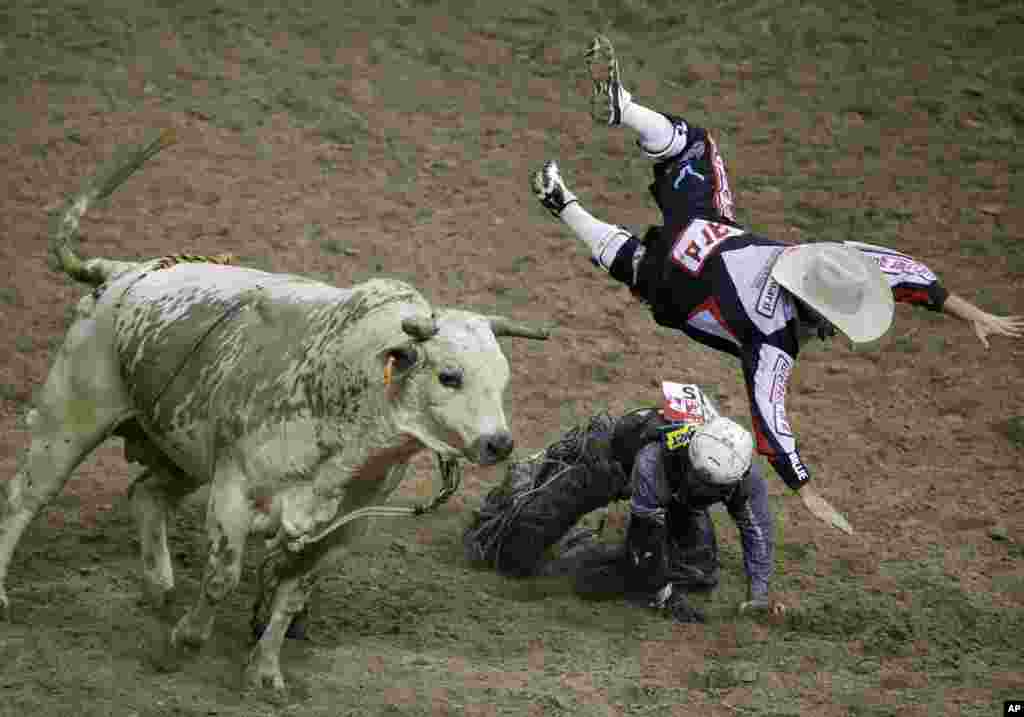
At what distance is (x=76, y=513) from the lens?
7082mm

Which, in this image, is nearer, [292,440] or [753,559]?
[292,440]

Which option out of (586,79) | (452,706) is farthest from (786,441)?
(586,79)

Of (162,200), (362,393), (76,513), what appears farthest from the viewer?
(162,200)

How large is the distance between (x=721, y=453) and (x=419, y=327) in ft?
6.10

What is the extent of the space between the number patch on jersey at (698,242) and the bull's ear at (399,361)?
2.31 metres

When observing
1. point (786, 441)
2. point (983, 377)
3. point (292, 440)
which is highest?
point (292, 440)

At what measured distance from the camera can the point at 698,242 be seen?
6.96 m

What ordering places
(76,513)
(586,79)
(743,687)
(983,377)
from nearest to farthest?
1. (743,687)
2. (76,513)
3. (983,377)
4. (586,79)

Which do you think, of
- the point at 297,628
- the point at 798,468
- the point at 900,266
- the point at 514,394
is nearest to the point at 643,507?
the point at 798,468

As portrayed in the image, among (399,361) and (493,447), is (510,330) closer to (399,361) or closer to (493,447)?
(399,361)

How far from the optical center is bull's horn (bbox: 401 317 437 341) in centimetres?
482

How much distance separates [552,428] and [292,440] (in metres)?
3.11

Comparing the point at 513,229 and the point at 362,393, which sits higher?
the point at 362,393

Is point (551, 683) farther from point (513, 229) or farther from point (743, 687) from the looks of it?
point (513, 229)
